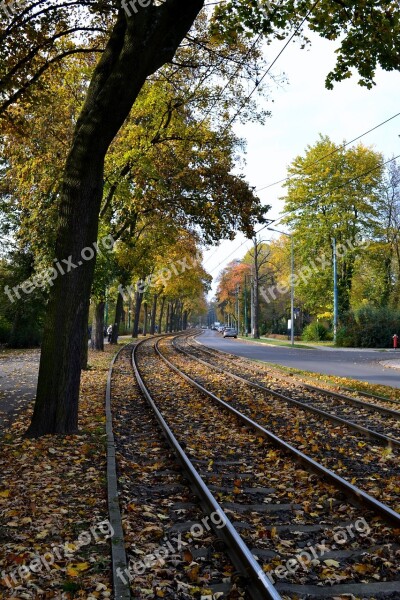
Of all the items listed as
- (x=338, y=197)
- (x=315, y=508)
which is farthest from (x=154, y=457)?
(x=338, y=197)

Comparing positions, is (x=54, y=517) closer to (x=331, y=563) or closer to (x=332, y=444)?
(x=331, y=563)

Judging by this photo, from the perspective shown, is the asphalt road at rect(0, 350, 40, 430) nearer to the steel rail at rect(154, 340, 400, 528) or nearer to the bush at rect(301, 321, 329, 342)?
the steel rail at rect(154, 340, 400, 528)

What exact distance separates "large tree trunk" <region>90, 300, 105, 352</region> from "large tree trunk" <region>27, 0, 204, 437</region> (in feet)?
64.3

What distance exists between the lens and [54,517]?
5250 mm

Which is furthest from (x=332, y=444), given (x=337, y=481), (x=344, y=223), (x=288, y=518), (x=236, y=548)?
(x=344, y=223)

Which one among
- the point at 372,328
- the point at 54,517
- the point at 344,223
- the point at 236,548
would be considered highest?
the point at 344,223

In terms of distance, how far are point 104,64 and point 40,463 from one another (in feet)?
19.4

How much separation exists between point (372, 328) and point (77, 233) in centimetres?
3569

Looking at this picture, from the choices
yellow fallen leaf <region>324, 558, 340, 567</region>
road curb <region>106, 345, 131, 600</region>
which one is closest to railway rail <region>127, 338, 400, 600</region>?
yellow fallen leaf <region>324, 558, 340, 567</region>

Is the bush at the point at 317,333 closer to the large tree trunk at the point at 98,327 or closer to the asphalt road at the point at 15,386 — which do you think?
the large tree trunk at the point at 98,327

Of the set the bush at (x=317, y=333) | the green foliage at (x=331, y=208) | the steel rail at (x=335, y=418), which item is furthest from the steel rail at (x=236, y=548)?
the bush at (x=317, y=333)

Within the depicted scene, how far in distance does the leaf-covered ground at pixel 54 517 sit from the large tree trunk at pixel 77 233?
0.64m

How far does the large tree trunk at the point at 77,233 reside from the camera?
8250mm

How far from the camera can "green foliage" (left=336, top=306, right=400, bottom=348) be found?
40.9 metres
